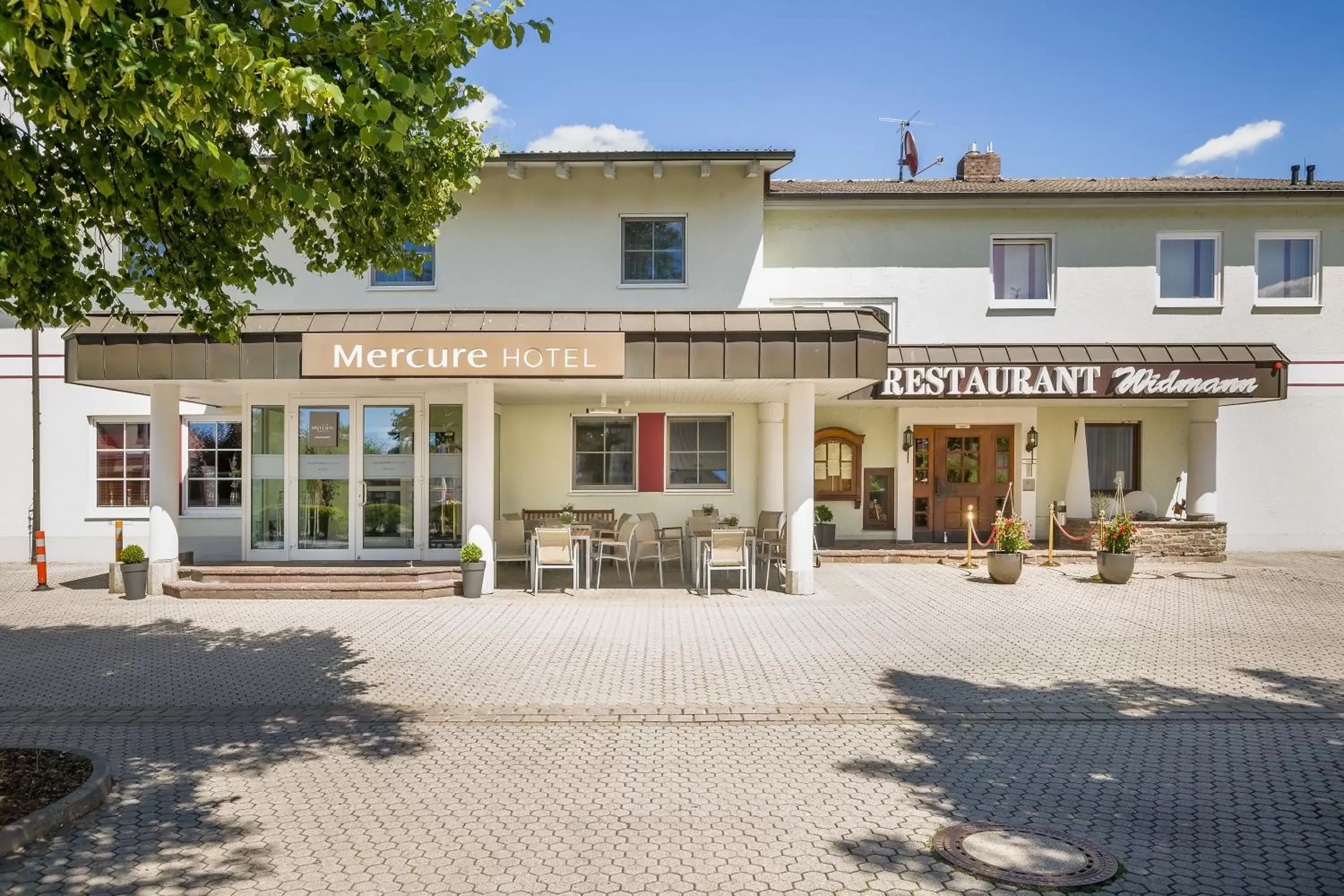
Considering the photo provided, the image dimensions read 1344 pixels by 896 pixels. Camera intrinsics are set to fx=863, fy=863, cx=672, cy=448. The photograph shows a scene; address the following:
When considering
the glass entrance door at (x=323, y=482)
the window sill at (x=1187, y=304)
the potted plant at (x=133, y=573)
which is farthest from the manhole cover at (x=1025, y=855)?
the window sill at (x=1187, y=304)

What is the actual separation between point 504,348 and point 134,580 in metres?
6.23

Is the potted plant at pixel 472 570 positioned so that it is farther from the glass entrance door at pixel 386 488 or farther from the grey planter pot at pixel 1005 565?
the grey planter pot at pixel 1005 565

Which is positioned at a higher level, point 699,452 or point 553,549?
point 699,452

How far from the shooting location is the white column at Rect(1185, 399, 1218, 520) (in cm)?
1585

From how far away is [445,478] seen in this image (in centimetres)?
1422

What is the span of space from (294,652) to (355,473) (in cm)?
555

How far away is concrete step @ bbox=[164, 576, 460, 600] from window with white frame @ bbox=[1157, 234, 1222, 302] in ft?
48.0

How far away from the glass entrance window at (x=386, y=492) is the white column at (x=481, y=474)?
217 centimetres

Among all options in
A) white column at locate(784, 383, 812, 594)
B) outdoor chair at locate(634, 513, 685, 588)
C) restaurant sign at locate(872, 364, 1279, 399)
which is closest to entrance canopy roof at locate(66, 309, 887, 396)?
white column at locate(784, 383, 812, 594)

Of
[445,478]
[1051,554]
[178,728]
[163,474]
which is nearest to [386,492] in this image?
[445,478]

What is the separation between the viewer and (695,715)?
6766 mm

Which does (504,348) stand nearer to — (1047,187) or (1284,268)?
(1047,187)

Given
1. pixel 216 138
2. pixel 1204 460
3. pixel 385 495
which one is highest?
pixel 216 138


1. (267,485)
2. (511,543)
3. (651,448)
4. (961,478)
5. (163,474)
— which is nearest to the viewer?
(163,474)
